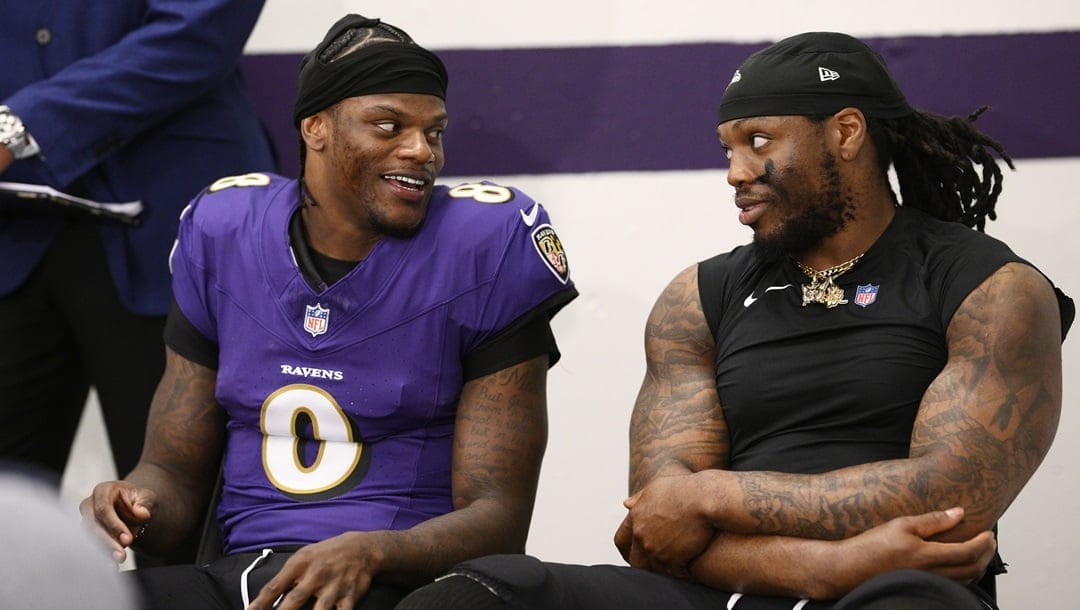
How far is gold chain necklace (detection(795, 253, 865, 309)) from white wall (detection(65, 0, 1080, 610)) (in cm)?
92

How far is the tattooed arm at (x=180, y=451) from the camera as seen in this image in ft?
8.89

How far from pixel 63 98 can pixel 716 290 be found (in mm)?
1295

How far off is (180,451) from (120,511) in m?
0.20

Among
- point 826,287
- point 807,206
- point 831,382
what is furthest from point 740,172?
point 831,382

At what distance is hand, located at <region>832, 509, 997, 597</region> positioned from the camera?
88.0 inches

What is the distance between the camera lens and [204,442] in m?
2.79

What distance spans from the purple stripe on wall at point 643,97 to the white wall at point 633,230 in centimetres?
3

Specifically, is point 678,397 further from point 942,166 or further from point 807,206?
point 942,166

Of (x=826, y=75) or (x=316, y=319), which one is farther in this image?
(x=316, y=319)

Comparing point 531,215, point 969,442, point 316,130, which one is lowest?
point 969,442

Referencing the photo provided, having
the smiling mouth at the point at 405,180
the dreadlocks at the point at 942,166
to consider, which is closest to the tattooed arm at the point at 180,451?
the smiling mouth at the point at 405,180

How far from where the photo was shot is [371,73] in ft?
8.96

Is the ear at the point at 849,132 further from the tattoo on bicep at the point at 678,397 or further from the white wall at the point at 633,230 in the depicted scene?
the white wall at the point at 633,230

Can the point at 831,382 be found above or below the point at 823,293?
below
